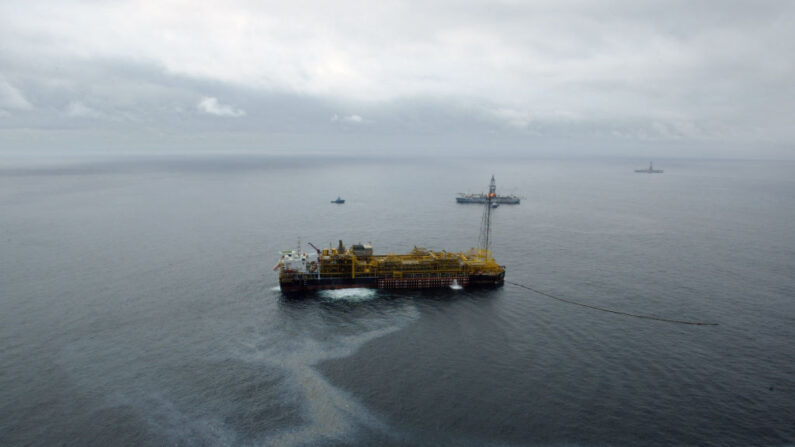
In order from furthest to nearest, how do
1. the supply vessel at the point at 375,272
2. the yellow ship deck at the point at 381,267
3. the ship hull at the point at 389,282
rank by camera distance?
1. the yellow ship deck at the point at 381,267
2. the supply vessel at the point at 375,272
3. the ship hull at the point at 389,282

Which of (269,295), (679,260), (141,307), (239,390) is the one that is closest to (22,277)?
(141,307)

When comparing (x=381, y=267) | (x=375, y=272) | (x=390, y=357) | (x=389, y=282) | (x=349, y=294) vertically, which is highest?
(x=381, y=267)

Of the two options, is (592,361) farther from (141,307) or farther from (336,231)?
(336,231)

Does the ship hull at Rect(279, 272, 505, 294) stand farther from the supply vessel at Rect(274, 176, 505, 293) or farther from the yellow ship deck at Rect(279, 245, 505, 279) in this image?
the yellow ship deck at Rect(279, 245, 505, 279)

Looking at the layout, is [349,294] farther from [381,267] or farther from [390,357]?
[390,357]

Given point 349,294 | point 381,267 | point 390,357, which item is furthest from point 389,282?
point 390,357

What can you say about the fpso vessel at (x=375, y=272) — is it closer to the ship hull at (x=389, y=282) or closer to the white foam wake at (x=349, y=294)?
the ship hull at (x=389, y=282)

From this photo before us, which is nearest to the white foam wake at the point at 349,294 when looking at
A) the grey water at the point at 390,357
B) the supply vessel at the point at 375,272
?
the grey water at the point at 390,357

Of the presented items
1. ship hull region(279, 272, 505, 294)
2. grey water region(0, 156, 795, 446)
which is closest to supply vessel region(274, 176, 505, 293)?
ship hull region(279, 272, 505, 294)

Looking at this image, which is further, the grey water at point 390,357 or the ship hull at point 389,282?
the ship hull at point 389,282

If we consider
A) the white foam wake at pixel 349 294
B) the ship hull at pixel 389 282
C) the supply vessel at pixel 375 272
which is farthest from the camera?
the supply vessel at pixel 375 272
